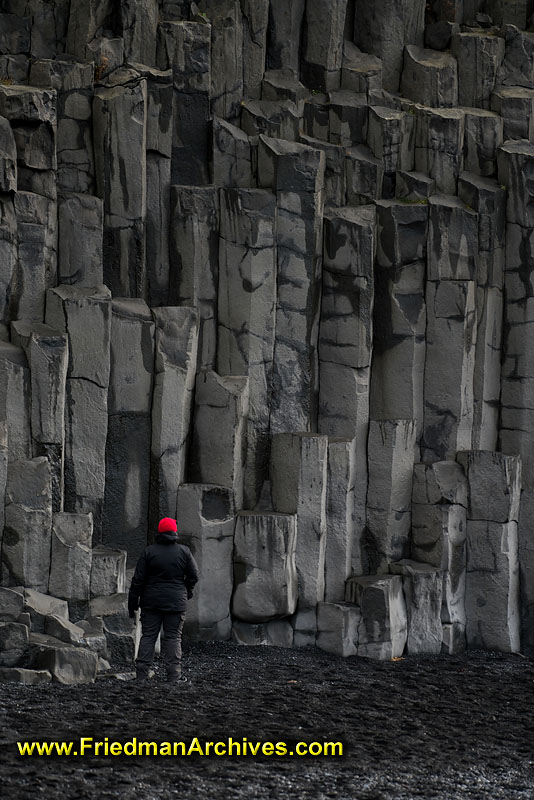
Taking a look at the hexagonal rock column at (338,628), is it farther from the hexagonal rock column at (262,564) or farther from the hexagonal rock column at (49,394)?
the hexagonal rock column at (49,394)

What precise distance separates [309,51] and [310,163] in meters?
2.78

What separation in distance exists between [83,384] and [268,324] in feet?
9.05

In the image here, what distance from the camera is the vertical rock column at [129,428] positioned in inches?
645

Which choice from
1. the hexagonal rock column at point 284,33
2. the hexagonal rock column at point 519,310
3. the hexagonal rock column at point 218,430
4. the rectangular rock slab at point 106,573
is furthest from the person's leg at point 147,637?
the hexagonal rock column at point 284,33

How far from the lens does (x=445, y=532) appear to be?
17.9 meters

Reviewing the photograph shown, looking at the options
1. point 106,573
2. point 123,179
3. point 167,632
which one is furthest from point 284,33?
point 167,632

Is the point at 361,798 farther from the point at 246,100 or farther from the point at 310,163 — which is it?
the point at 246,100

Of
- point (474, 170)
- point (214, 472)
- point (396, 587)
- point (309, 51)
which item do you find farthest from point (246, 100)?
point (396, 587)

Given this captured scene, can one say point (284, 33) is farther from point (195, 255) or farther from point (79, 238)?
point (79, 238)

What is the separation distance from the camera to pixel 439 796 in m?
10.7

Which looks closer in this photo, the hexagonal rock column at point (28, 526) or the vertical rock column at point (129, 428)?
the hexagonal rock column at point (28, 526)

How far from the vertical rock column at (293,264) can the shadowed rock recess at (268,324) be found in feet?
0.10

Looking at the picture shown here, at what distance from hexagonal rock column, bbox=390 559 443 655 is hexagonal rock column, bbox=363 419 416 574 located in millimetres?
429

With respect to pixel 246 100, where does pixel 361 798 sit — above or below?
below
